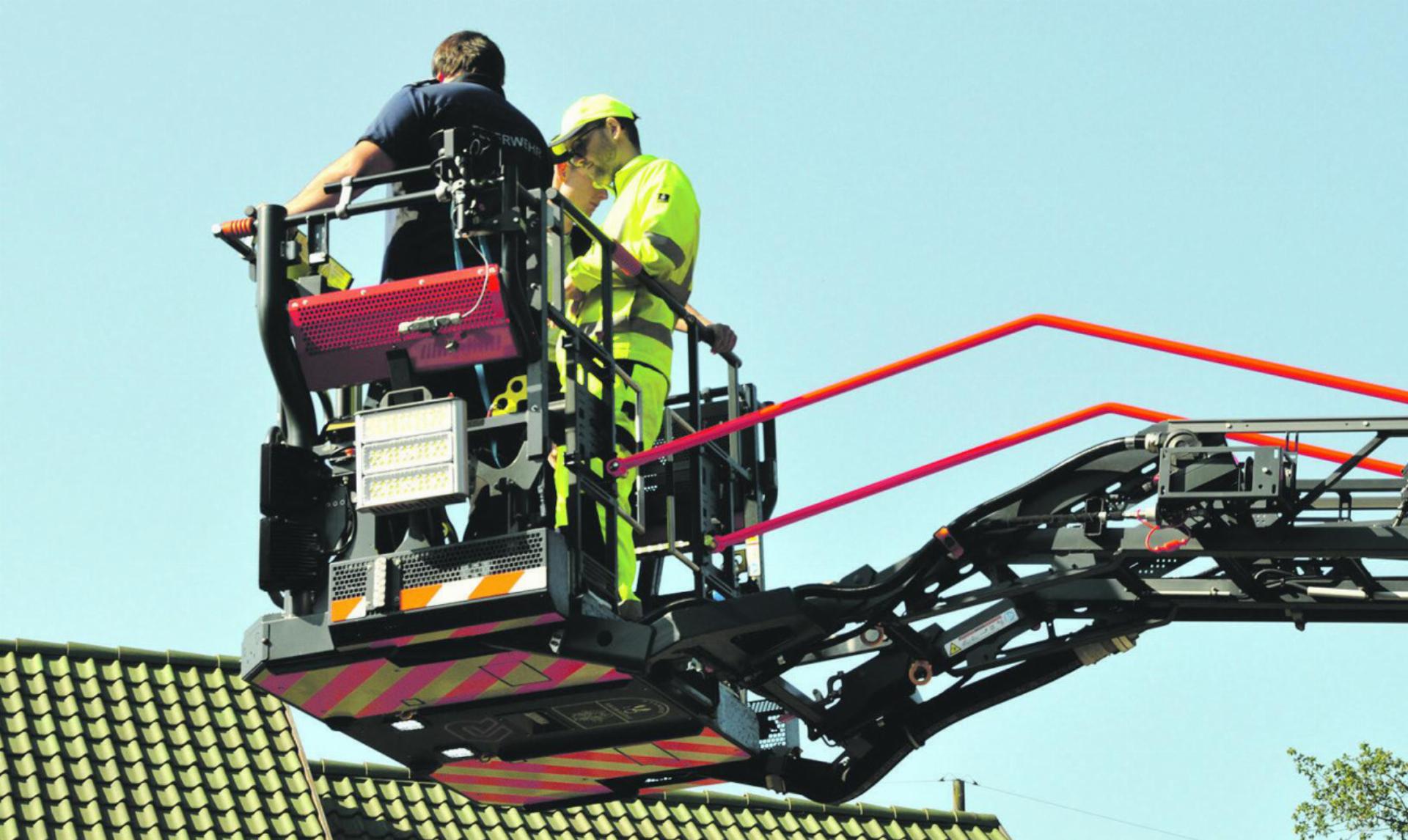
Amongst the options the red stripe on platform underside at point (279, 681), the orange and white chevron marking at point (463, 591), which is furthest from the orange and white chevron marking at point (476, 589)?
the red stripe on platform underside at point (279, 681)

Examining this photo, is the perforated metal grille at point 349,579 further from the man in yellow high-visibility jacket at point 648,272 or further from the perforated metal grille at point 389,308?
the man in yellow high-visibility jacket at point 648,272

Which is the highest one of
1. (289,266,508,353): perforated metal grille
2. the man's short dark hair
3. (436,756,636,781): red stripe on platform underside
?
the man's short dark hair

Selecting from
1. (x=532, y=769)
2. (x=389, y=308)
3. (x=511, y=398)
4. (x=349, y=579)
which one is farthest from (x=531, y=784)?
(x=389, y=308)

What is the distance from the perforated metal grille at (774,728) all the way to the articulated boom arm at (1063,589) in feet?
0.22

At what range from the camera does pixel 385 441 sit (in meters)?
11.1

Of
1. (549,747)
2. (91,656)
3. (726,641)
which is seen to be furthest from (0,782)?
(726,641)

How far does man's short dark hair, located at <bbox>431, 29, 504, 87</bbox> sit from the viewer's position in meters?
12.3

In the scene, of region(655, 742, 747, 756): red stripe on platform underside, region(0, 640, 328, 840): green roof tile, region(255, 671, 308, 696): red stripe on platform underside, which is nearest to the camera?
region(255, 671, 308, 696): red stripe on platform underside

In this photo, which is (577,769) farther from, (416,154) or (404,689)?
(416,154)

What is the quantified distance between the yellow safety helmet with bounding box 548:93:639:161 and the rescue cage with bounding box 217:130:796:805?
52.3 inches

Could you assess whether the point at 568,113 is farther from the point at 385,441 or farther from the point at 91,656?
the point at 91,656

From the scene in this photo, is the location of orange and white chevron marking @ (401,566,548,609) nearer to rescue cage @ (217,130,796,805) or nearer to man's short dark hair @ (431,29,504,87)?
rescue cage @ (217,130,796,805)

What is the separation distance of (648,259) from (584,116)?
0.98 meters

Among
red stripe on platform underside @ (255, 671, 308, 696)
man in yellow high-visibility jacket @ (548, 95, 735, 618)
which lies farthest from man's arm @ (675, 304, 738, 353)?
red stripe on platform underside @ (255, 671, 308, 696)
